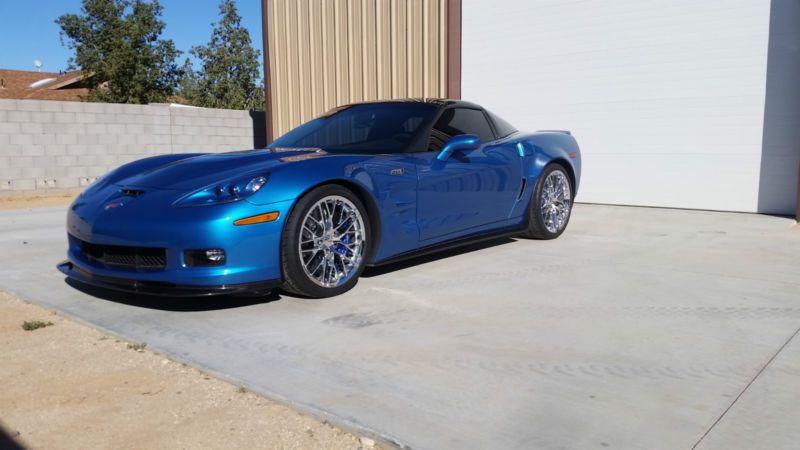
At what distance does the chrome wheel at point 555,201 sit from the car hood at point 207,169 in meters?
2.28

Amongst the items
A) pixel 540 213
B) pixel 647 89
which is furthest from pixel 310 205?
pixel 647 89

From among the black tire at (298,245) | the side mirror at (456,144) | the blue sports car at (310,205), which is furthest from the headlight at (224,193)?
the side mirror at (456,144)

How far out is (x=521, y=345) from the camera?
9.98 ft

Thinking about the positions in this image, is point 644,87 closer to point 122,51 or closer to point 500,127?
point 500,127

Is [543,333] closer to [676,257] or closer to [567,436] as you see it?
[567,436]

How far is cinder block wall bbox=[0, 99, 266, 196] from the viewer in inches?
446

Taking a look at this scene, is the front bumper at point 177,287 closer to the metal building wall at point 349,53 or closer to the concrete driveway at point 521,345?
the concrete driveway at point 521,345

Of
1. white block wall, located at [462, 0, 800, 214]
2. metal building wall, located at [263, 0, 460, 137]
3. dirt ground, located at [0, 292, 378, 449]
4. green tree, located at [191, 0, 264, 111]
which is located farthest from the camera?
green tree, located at [191, 0, 264, 111]

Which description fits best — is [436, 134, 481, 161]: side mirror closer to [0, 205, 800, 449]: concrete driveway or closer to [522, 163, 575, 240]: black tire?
[0, 205, 800, 449]: concrete driveway

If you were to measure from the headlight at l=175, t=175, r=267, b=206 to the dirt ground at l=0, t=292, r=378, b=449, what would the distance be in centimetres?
80

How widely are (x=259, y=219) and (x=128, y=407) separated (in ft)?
4.05

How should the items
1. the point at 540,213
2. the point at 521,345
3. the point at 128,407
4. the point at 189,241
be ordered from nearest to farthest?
1. the point at 128,407
2. the point at 521,345
3. the point at 189,241
4. the point at 540,213

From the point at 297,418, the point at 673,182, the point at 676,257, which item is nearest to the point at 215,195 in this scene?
the point at 297,418

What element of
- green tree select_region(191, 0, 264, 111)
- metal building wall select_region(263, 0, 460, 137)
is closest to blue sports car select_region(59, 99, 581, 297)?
metal building wall select_region(263, 0, 460, 137)
